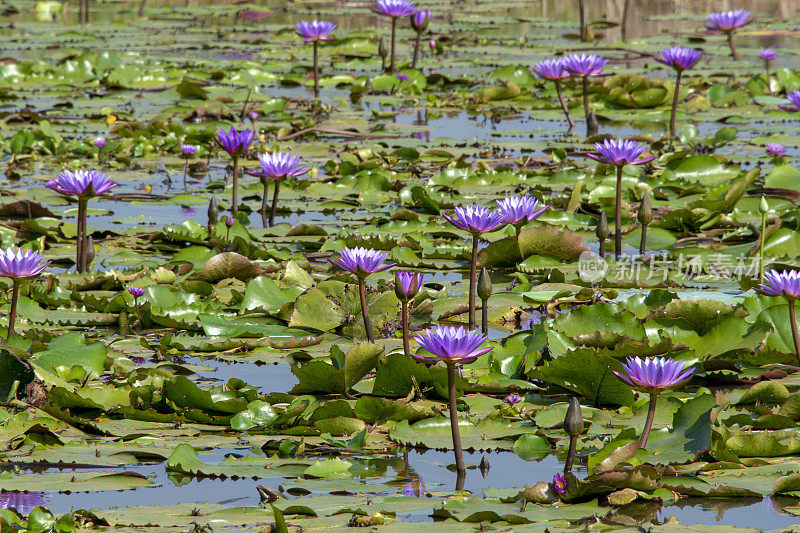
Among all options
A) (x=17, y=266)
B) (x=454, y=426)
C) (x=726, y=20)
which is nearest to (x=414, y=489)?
(x=454, y=426)

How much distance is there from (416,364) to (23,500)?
1070mm

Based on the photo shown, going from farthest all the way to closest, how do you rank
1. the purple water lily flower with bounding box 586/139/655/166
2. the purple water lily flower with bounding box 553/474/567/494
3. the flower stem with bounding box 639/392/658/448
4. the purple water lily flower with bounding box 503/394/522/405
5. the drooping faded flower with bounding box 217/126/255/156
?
the drooping faded flower with bounding box 217/126/255/156 → the purple water lily flower with bounding box 586/139/655/166 → the purple water lily flower with bounding box 503/394/522/405 → the flower stem with bounding box 639/392/658/448 → the purple water lily flower with bounding box 553/474/567/494

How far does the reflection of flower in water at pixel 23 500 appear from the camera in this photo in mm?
2197

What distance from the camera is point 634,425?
2645mm

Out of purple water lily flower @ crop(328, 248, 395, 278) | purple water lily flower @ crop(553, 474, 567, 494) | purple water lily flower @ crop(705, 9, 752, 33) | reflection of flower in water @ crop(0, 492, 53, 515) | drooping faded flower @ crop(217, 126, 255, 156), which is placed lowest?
reflection of flower in water @ crop(0, 492, 53, 515)

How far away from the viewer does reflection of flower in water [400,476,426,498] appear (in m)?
2.26

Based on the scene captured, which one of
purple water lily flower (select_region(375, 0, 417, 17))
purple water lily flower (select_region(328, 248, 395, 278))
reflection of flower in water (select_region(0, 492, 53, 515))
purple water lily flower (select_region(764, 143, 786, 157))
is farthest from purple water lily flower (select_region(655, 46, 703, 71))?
reflection of flower in water (select_region(0, 492, 53, 515))

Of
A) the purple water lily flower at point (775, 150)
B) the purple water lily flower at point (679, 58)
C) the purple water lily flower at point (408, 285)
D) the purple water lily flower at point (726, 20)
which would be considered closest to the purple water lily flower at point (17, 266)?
the purple water lily flower at point (408, 285)

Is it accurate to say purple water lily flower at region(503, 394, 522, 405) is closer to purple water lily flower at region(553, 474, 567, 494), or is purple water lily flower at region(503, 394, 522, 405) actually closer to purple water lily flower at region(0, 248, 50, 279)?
Answer: purple water lily flower at region(553, 474, 567, 494)

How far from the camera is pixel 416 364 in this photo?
9.30 ft

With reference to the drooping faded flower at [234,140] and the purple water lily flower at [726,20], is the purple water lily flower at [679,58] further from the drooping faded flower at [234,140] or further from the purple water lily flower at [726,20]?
the purple water lily flower at [726,20]

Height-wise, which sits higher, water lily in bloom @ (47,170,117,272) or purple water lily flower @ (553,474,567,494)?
water lily in bloom @ (47,170,117,272)

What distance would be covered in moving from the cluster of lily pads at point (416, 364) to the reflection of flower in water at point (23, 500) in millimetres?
14

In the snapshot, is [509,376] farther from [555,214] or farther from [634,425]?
[555,214]
